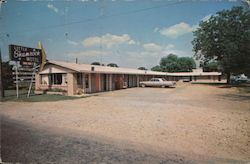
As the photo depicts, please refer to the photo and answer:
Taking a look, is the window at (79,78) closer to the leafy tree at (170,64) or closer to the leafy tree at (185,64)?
the leafy tree at (170,64)

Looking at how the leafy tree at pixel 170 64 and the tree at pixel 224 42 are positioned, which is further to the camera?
the leafy tree at pixel 170 64

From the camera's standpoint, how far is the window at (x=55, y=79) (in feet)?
57.1

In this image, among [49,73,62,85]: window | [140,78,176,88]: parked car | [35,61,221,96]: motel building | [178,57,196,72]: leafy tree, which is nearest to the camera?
[35,61,221,96]: motel building

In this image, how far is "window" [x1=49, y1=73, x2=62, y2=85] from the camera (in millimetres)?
17406

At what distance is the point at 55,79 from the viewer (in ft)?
58.4

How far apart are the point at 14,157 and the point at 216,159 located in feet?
12.5

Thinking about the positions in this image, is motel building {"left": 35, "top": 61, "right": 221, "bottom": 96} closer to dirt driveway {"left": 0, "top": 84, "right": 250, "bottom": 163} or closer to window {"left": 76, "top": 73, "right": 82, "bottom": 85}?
window {"left": 76, "top": 73, "right": 82, "bottom": 85}

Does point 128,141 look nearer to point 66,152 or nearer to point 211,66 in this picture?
point 66,152

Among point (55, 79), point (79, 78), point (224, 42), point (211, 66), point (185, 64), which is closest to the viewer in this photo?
point (79, 78)

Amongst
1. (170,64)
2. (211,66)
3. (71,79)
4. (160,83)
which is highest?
(170,64)

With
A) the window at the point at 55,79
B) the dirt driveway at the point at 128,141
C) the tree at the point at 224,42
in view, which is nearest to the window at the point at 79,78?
the window at the point at 55,79

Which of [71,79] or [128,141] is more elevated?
[71,79]

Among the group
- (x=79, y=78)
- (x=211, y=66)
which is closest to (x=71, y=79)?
(x=79, y=78)

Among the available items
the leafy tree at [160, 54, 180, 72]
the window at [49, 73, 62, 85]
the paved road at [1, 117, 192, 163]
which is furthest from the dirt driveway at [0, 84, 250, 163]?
the leafy tree at [160, 54, 180, 72]
